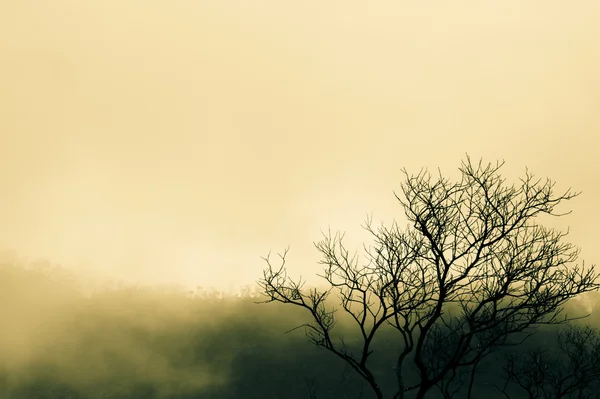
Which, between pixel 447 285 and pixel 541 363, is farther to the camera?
pixel 541 363

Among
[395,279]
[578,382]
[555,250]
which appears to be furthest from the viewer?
[578,382]

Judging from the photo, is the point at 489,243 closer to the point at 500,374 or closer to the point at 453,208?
the point at 453,208

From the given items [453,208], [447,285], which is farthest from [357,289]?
[453,208]

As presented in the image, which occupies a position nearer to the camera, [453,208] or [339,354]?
[453,208]

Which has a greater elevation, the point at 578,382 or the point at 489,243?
the point at 489,243

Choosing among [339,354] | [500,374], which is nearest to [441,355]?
[500,374]

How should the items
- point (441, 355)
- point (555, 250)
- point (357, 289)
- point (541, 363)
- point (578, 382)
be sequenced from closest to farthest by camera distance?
1. point (555, 250)
2. point (357, 289)
3. point (441, 355)
4. point (578, 382)
5. point (541, 363)

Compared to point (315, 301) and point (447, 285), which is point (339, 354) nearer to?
point (315, 301)

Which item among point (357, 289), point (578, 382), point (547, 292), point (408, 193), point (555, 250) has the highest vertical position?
point (408, 193)

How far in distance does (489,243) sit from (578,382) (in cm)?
2349

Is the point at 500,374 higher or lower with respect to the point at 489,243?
lower

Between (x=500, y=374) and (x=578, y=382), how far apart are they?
15.9ft

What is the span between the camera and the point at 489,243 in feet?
46.1

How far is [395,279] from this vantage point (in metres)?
15.0
